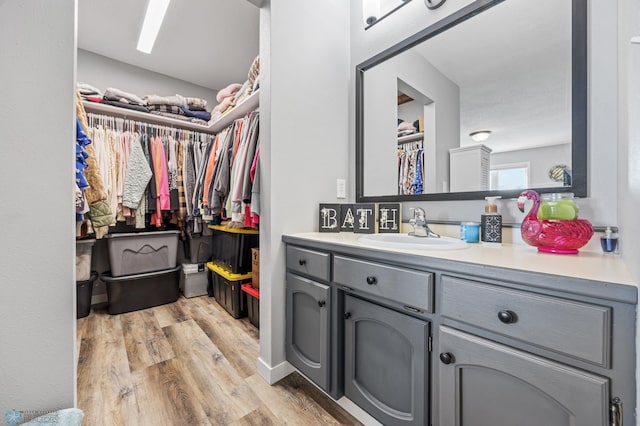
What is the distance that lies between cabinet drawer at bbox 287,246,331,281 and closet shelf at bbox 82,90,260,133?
121 cm

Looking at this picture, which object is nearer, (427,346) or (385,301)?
(427,346)

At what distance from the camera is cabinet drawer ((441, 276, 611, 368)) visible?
1.82 ft

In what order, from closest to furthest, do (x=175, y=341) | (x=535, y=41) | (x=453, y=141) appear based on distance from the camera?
1. (x=535, y=41)
2. (x=453, y=141)
3. (x=175, y=341)

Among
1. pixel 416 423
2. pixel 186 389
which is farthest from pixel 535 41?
pixel 186 389

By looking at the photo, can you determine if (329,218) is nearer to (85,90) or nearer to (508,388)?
(508,388)

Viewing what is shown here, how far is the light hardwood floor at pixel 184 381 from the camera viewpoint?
1178 mm

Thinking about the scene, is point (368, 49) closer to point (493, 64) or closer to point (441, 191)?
point (493, 64)

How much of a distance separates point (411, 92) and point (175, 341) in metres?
2.27

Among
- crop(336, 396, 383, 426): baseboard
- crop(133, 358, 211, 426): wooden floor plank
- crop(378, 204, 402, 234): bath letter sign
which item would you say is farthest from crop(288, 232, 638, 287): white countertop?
crop(133, 358, 211, 426): wooden floor plank

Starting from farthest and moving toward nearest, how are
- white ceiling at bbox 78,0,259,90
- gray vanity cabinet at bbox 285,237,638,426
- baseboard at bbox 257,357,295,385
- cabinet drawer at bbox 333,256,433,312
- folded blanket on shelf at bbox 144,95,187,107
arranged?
folded blanket on shelf at bbox 144,95,187,107, white ceiling at bbox 78,0,259,90, baseboard at bbox 257,357,295,385, cabinet drawer at bbox 333,256,433,312, gray vanity cabinet at bbox 285,237,638,426

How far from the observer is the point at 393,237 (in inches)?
53.8

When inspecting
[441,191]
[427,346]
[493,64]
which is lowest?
[427,346]

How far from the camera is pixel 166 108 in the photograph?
2.67m

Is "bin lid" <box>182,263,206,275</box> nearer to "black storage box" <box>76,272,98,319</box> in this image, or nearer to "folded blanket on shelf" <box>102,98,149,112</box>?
"black storage box" <box>76,272,98,319</box>
